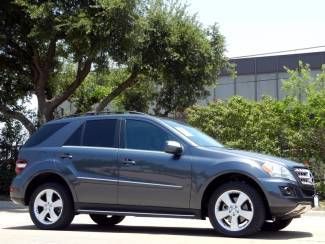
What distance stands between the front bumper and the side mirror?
131 cm

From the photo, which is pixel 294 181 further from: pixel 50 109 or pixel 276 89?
pixel 276 89

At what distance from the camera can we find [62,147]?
36.2 feet

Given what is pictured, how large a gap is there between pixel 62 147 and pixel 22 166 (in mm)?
795

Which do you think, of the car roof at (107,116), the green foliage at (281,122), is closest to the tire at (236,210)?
the car roof at (107,116)

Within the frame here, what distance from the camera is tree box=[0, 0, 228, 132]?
21.0 metres

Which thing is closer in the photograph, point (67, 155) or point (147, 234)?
point (147, 234)

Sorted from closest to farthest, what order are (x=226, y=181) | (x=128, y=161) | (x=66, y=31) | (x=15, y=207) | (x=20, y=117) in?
(x=226, y=181)
(x=128, y=161)
(x=15, y=207)
(x=66, y=31)
(x=20, y=117)

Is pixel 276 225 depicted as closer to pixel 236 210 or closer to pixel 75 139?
pixel 236 210

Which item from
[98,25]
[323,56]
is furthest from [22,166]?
[323,56]

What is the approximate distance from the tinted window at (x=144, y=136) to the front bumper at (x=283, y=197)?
5.69 feet

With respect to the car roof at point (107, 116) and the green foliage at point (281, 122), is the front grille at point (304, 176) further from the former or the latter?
the green foliage at point (281, 122)

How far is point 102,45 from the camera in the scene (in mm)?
21141

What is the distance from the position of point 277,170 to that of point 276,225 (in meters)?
1.44

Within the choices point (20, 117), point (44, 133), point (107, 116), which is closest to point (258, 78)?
point (20, 117)
